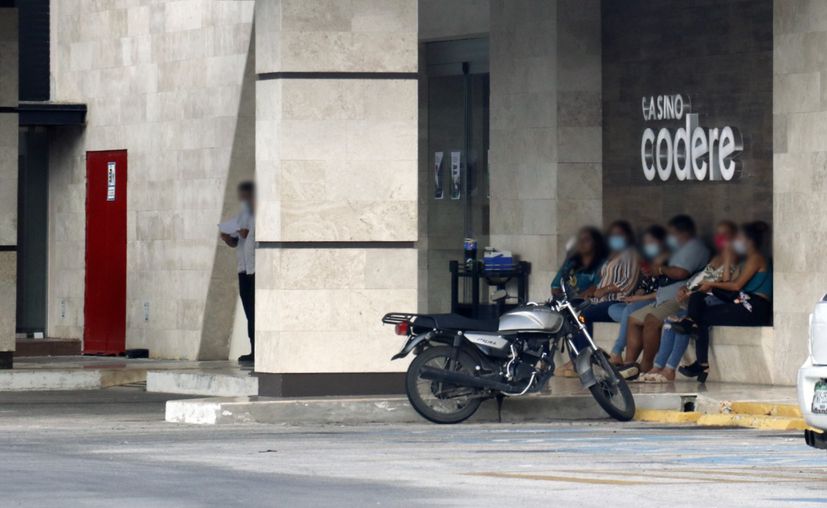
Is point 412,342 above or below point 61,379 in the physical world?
above

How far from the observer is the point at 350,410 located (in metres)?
17.2

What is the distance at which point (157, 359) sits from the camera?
2608cm

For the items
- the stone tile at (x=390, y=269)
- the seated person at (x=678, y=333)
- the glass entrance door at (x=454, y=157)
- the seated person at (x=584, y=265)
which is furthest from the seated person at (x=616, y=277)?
the stone tile at (x=390, y=269)

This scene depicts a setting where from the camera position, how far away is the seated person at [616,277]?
833 inches

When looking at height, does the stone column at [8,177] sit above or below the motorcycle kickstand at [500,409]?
above

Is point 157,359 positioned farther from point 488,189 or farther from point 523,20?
point 523,20

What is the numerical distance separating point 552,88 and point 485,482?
1107cm

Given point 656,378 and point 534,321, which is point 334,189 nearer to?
point 534,321

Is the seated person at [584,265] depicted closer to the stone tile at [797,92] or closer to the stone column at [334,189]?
the stone tile at [797,92]

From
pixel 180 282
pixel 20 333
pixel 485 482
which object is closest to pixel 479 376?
pixel 485 482

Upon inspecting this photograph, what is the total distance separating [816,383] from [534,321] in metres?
5.48

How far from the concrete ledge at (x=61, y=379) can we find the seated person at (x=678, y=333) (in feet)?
20.7

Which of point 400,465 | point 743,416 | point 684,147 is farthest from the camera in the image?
point 684,147

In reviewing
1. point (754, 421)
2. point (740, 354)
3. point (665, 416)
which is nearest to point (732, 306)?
point (740, 354)
